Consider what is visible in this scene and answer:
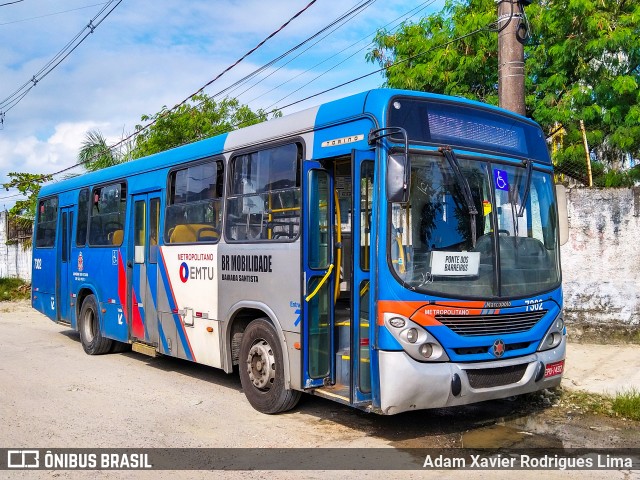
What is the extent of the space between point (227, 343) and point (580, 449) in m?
3.84

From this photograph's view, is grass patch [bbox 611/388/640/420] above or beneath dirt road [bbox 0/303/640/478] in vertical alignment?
above

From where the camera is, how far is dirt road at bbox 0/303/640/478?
6246 millimetres

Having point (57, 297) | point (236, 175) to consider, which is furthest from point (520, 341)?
point (57, 297)

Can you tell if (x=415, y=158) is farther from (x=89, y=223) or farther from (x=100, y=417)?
(x=89, y=223)

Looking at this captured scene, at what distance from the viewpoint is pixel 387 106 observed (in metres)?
5.89

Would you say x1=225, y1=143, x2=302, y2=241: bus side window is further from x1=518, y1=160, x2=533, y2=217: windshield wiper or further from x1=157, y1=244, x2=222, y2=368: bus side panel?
x1=518, y1=160, x2=533, y2=217: windshield wiper

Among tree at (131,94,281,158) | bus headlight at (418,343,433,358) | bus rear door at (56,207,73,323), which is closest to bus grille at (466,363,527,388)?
bus headlight at (418,343,433,358)

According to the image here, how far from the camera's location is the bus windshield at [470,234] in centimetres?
577

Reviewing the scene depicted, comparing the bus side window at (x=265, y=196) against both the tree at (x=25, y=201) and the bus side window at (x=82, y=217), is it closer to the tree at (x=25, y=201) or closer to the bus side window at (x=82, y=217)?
the bus side window at (x=82, y=217)

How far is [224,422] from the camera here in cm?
693

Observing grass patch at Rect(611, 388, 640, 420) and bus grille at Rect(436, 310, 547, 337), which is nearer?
bus grille at Rect(436, 310, 547, 337)

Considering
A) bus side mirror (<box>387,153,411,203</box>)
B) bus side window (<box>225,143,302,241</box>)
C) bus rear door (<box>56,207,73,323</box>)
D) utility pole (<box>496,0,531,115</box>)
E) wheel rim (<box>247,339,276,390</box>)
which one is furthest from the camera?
bus rear door (<box>56,207,73,323</box>)

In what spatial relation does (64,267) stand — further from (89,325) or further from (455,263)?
(455,263)

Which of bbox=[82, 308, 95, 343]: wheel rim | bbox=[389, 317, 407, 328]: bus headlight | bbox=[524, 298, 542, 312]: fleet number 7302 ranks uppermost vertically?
bbox=[524, 298, 542, 312]: fleet number 7302
